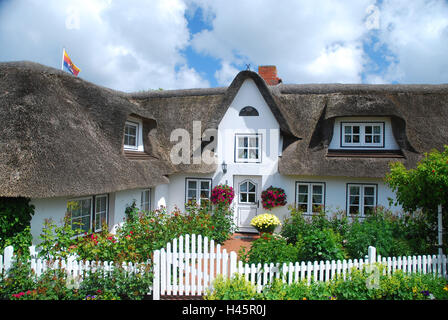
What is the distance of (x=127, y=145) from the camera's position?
11195mm

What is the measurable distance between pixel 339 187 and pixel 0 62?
1197cm

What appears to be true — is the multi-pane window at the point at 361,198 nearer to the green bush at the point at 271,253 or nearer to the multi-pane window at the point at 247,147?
the multi-pane window at the point at 247,147

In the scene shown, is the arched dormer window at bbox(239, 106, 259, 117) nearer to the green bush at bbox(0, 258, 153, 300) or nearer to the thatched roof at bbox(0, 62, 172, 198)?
the thatched roof at bbox(0, 62, 172, 198)

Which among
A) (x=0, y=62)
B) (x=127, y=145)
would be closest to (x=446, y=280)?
(x=127, y=145)

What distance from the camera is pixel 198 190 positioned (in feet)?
41.7

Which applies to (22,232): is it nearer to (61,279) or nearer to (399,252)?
(61,279)

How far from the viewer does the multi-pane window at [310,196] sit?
11.7 meters

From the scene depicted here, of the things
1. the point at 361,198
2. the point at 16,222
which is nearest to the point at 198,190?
the point at 361,198

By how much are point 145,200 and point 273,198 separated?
489 cm

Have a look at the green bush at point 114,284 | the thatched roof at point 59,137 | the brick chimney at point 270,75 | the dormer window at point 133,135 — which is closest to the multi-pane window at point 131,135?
the dormer window at point 133,135

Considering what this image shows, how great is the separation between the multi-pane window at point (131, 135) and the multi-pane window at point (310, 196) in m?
6.51

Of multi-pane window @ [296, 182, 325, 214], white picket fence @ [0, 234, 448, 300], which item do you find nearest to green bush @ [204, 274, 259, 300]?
white picket fence @ [0, 234, 448, 300]

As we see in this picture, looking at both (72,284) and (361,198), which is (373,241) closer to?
(361,198)

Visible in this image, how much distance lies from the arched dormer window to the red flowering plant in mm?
3159
